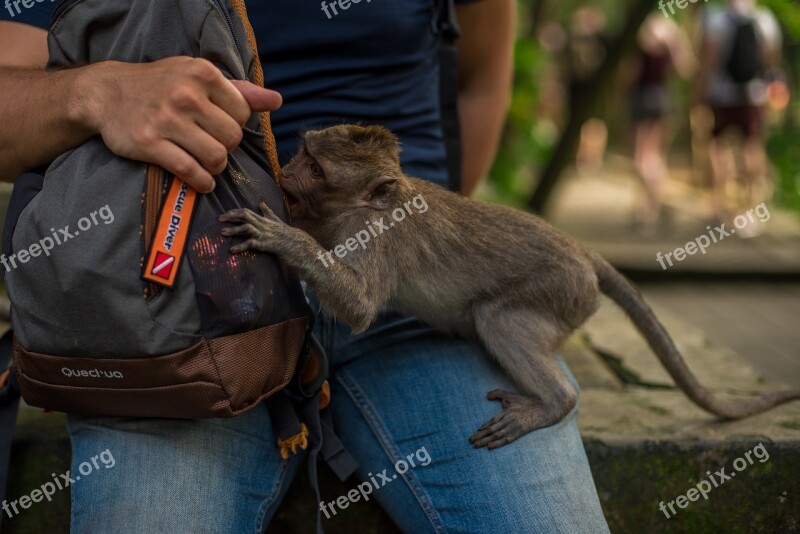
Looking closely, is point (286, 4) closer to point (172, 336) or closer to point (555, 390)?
point (172, 336)

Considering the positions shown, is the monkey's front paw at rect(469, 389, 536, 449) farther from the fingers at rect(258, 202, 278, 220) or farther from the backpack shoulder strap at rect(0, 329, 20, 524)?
the backpack shoulder strap at rect(0, 329, 20, 524)

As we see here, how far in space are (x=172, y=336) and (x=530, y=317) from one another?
1.24 metres

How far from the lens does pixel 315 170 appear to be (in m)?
2.48

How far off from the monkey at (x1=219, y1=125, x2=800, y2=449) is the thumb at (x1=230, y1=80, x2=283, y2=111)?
1.14 ft

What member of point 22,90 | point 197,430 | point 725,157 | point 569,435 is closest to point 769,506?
point 569,435

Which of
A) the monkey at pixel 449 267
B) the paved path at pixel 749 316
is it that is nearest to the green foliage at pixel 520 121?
the paved path at pixel 749 316

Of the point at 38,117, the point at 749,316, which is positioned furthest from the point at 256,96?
the point at 749,316

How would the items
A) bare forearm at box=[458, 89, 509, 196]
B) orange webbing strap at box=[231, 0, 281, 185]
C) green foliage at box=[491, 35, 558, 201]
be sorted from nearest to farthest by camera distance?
orange webbing strap at box=[231, 0, 281, 185]
bare forearm at box=[458, 89, 509, 196]
green foliage at box=[491, 35, 558, 201]

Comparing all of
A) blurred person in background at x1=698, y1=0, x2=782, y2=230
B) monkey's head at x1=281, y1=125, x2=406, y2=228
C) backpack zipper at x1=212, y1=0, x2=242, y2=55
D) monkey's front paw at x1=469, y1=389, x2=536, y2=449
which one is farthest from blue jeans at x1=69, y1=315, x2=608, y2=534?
blurred person in background at x1=698, y1=0, x2=782, y2=230

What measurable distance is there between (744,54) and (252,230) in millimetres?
8608

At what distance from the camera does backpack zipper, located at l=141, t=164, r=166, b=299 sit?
1.89m

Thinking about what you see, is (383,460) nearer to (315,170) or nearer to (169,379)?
(169,379)

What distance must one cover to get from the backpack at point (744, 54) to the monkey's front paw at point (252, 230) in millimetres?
8473

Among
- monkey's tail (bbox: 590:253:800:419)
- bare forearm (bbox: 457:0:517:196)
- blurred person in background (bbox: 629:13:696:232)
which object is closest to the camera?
monkey's tail (bbox: 590:253:800:419)
